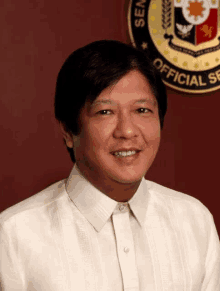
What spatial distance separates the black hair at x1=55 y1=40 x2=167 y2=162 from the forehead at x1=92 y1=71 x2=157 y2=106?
12 mm

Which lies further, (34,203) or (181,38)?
(181,38)

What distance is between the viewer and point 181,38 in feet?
5.72

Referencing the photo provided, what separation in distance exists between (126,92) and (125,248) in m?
0.42

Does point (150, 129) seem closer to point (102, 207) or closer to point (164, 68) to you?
point (102, 207)

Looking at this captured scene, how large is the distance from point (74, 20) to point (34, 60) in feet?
0.82

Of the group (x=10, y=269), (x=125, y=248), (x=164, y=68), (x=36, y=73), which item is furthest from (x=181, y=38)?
(x=10, y=269)

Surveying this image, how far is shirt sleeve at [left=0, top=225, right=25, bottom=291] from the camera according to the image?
3.23 feet

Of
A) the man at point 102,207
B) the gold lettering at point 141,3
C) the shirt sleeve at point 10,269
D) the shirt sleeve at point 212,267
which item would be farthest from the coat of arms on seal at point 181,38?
the shirt sleeve at point 10,269

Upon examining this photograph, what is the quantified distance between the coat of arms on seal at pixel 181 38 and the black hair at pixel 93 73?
2.21ft

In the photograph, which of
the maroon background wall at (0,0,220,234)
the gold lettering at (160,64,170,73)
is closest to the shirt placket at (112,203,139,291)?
the maroon background wall at (0,0,220,234)

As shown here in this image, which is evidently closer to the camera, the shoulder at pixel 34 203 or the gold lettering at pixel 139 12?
the shoulder at pixel 34 203

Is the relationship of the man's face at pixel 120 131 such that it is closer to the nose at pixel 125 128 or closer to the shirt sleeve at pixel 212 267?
the nose at pixel 125 128

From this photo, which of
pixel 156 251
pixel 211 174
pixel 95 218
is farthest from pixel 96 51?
pixel 211 174

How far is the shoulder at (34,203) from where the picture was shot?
3.44ft
